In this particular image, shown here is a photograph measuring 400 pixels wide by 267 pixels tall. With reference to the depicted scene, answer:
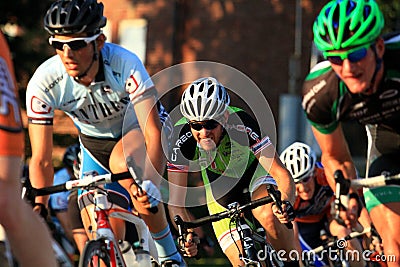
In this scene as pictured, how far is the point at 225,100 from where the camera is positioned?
759cm

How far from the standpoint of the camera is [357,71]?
19.2ft

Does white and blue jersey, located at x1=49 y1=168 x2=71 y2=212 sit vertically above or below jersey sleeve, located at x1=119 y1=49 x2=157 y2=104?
below

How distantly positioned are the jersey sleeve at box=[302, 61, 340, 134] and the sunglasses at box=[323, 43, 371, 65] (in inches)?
13.3

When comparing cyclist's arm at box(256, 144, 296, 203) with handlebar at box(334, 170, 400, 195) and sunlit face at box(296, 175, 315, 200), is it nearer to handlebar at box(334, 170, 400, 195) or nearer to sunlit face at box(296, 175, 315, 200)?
handlebar at box(334, 170, 400, 195)

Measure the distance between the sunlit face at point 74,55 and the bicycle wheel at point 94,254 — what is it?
4.25 ft

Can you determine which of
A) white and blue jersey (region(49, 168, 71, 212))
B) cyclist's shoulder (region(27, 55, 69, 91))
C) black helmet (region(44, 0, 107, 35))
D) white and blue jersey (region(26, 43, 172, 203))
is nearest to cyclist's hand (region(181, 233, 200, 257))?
white and blue jersey (region(26, 43, 172, 203))

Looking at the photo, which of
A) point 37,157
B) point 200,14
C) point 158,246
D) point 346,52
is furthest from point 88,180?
point 200,14

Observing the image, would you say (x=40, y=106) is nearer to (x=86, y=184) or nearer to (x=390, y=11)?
(x=86, y=184)

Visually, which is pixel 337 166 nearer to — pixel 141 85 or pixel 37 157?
pixel 141 85

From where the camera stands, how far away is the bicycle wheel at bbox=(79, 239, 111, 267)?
6887mm

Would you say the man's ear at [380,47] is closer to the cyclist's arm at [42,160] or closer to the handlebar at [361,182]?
the handlebar at [361,182]

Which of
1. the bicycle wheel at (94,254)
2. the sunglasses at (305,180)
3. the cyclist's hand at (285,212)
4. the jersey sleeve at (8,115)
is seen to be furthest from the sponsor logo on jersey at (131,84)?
the sunglasses at (305,180)

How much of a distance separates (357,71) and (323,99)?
471 mm

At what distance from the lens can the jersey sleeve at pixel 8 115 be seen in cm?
495
